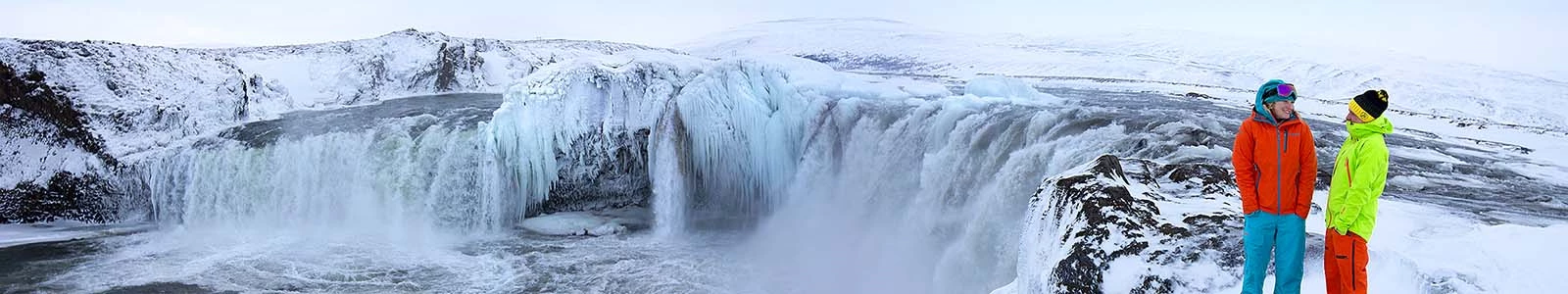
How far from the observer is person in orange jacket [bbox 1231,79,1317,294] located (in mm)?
4090

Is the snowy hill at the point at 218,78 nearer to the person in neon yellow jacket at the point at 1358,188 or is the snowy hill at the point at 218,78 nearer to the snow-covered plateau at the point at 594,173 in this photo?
the snow-covered plateau at the point at 594,173

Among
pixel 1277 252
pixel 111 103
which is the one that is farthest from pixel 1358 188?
pixel 111 103

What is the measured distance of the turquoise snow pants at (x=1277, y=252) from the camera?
13.3ft

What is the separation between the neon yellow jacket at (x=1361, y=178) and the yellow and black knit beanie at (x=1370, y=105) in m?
0.04

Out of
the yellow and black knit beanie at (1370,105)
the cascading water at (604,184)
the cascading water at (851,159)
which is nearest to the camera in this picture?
the yellow and black knit beanie at (1370,105)

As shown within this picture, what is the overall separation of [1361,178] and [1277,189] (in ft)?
1.22

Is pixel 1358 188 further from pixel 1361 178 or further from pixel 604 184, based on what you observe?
pixel 604 184

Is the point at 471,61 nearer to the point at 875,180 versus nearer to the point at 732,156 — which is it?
the point at 732,156

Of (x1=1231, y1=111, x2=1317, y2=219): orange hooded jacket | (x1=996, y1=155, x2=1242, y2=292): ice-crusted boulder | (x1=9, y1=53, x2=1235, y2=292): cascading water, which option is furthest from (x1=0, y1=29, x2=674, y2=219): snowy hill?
(x1=1231, y1=111, x2=1317, y2=219): orange hooded jacket

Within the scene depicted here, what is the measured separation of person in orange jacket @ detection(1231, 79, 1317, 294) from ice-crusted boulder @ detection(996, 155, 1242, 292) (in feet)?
1.06

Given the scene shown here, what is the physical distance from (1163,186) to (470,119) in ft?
54.2

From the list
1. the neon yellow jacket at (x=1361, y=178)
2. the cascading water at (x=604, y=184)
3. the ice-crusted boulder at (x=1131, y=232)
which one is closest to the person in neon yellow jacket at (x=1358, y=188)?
the neon yellow jacket at (x=1361, y=178)

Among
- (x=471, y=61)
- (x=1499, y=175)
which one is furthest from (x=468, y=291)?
(x=471, y=61)

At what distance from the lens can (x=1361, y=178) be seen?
3875mm
